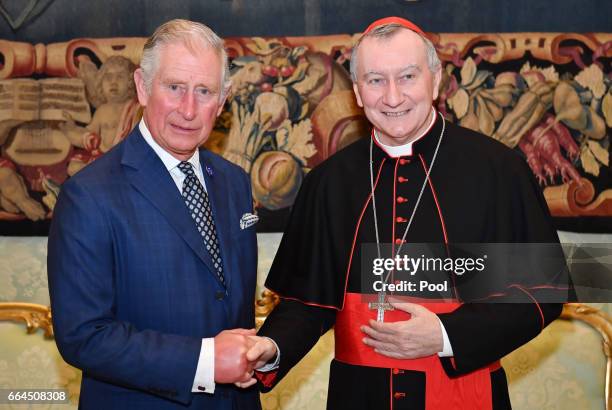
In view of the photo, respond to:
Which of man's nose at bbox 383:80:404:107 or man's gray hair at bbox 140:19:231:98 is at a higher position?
man's gray hair at bbox 140:19:231:98

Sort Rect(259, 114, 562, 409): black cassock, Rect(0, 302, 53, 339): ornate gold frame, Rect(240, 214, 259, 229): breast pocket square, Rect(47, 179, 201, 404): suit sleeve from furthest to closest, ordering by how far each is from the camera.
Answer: Rect(0, 302, 53, 339): ornate gold frame → Rect(240, 214, 259, 229): breast pocket square → Rect(259, 114, 562, 409): black cassock → Rect(47, 179, 201, 404): suit sleeve

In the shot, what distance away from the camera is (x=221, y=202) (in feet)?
8.26

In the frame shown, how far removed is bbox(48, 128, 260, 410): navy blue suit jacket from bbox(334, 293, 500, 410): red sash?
0.40 m

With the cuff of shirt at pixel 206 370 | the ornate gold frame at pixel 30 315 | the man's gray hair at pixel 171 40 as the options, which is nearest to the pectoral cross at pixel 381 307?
the cuff of shirt at pixel 206 370

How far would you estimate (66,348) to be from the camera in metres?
2.20

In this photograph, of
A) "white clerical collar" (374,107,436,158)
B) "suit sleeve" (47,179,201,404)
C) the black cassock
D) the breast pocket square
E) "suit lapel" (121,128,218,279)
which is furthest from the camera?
"white clerical collar" (374,107,436,158)

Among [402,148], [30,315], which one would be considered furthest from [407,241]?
[30,315]

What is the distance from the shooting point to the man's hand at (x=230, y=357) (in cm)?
223

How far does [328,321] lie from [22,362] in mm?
1781

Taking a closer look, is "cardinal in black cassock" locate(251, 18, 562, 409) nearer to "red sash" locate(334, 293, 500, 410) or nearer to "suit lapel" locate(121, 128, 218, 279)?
"red sash" locate(334, 293, 500, 410)

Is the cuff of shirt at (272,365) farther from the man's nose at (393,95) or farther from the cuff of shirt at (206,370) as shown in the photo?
the man's nose at (393,95)

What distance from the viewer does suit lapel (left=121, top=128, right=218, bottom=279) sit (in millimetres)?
2287

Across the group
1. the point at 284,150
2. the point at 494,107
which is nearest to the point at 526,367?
the point at 494,107

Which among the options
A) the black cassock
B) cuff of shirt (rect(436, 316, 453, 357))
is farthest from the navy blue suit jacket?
cuff of shirt (rect(436, 316, 453, 357))
